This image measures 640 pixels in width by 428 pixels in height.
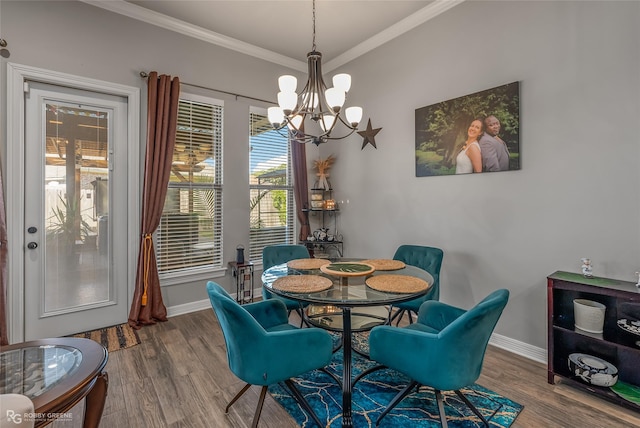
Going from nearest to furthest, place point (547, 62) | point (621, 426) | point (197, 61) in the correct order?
1. point (621, 426)
2. point (547, 62)
3. point (197, 61)

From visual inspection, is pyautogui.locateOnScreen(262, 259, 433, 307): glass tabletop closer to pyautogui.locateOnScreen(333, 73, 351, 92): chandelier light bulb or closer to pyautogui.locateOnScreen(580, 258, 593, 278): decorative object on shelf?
pyautogui.locateOnScreen(580, 258, 593, 278): decorative object on shelf

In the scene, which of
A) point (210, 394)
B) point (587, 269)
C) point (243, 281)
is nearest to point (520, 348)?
point (587, 269)

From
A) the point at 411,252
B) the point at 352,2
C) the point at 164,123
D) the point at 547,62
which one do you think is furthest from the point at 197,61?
the point at 547,62

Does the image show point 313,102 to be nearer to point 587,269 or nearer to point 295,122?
point 295,122

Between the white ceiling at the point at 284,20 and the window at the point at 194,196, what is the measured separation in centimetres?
80

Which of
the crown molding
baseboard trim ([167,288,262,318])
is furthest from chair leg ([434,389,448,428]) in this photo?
the crown molding

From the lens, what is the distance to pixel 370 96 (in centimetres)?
383

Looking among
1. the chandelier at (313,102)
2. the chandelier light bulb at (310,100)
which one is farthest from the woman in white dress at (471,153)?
the chandelier light bulb at (310,100)

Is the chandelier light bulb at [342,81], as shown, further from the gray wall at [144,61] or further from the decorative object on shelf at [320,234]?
the decorative object on shelf at [320,234]

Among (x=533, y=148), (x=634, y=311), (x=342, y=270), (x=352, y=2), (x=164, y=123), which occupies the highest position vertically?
(x=352, y=2)

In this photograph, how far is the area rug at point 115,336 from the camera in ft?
8.95

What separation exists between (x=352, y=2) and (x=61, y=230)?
3626mm

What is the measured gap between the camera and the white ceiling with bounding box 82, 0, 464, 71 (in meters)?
3.00

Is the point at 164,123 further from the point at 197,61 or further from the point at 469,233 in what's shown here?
the point at 469,233
